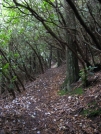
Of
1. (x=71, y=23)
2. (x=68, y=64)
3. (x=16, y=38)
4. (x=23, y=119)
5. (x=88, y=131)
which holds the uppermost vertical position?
(x=16, y=38)

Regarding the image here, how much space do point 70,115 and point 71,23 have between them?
4.12 metres

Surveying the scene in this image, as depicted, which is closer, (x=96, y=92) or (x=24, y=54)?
(x=96, y=92)

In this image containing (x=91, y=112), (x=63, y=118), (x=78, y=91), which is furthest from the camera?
(x=78, y=91)

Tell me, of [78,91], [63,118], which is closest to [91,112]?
[63,118]

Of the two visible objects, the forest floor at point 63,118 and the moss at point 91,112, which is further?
the moss at point 91,112

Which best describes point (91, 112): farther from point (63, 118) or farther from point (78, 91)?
point (78, 91)

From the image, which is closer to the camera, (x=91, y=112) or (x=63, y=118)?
(x=91, y=112)

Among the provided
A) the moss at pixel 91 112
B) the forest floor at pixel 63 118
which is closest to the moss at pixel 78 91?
the forest floor at pixel 63 118

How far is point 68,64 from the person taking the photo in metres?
8.30

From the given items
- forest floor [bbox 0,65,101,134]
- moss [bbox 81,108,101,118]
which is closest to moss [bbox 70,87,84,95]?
forest floor [bbox 0,65,101,134]

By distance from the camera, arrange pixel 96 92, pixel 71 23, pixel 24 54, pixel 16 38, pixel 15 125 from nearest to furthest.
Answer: pixel 15 125 < pixel 96 92 < pixel 71 23 < pixel 16 38 < pixel 24 54

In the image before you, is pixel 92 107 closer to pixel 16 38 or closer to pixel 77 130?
pixel 77 130

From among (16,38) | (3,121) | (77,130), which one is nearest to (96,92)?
(77,130)

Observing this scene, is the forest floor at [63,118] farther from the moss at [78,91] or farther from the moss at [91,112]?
the moss at [78,91]
